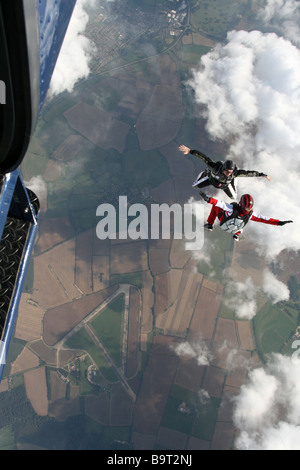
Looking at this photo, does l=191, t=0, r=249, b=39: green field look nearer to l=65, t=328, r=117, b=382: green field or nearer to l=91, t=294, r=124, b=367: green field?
l=91, t=294, r=124, b=367: green field

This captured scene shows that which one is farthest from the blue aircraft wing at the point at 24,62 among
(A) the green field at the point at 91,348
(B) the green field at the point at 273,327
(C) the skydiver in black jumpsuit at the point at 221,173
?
(B) the green field at the point at 273,327

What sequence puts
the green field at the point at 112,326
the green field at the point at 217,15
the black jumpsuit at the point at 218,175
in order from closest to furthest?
the black jumpsuit at the point at 218,175 < the green field at the point at 112,326 < the green field at the point at 217,15

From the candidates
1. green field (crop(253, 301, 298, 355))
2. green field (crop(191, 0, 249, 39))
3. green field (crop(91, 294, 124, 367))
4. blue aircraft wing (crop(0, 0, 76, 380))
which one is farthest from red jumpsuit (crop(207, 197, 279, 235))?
green field (crop(191, 0, 249, 39))

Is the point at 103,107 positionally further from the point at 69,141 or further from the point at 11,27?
the point at 11,27

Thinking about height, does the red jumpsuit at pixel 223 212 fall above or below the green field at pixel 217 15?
below

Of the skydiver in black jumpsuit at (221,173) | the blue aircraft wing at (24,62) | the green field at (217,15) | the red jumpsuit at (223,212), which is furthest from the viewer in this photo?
the green field at (217,15)

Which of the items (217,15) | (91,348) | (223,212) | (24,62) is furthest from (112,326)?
(217,15)

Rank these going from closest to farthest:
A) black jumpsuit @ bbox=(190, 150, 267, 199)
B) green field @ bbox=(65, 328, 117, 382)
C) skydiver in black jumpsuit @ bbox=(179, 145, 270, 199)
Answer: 1. skydiver in black jumpsuit @ bbox=(179, 145, 270, 199)
2. black jumpsuit @ bbox=(190, 150, 267, 199)
3. green field @ bbox=(65, 328, 117, 382)

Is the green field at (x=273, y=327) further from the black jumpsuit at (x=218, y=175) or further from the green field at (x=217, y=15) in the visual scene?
the green field at (x=217, y=15)

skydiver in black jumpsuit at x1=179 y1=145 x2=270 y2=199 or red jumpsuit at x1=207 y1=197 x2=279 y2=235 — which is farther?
red jumpsuit at x1=207 y1=197 x2=279 y2=235

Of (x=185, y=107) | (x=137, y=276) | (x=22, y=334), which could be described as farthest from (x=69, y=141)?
(x=22, y=334)

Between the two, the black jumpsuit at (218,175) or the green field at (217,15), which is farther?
the green field at (217,15)
